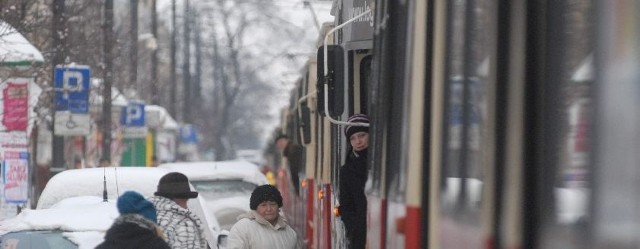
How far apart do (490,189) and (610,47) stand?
1.01 m

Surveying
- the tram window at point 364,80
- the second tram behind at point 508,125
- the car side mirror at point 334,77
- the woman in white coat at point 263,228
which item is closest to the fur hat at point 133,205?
the second tram behind at point 508,125

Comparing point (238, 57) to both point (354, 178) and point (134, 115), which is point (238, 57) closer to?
point (134, 115)

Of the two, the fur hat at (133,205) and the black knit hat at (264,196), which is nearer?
the fur hat at (133,205)

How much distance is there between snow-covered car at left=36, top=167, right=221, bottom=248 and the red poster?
6701 millimetres

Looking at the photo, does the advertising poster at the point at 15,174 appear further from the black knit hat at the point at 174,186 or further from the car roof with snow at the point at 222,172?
the black knit hat at the point at 174,186

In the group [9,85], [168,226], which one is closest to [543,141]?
[168,226]

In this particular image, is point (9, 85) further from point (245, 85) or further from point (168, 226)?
point (245, 85)

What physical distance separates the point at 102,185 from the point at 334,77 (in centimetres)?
441

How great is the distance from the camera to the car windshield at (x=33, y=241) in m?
9.56

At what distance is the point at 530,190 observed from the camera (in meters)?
4.20

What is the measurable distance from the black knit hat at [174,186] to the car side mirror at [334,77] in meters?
1.05

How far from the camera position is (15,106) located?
20.3 metres

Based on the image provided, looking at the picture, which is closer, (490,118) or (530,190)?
(530,190)

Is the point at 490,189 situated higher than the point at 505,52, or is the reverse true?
the point at 505,52
